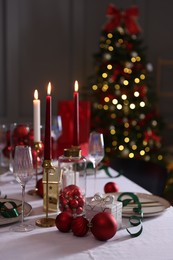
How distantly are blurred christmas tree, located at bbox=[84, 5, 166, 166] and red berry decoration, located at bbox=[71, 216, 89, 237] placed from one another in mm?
2884

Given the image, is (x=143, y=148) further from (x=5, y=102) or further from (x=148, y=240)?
(x=148, y=240)

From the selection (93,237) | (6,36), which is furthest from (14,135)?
(6,36)

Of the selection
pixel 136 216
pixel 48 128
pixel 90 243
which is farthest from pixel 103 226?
pixel 48 128

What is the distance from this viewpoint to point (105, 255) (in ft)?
3.91

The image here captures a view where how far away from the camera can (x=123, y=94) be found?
4.26m

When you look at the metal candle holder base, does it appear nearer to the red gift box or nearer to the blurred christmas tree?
the red gift box

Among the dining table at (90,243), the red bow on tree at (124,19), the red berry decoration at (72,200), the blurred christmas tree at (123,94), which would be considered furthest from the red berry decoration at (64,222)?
the red bow on tree at (124,19)

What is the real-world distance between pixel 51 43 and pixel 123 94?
3.15ft

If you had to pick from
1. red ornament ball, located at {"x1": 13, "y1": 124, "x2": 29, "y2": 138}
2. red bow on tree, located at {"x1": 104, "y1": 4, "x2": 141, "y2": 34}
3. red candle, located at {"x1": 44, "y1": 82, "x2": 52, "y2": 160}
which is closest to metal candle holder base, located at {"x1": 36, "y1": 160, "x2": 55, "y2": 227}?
red candle, located at {"x1": 44, "y1": 82, "x2": 52, "y2": 160}

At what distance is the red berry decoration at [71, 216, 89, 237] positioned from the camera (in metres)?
1.31

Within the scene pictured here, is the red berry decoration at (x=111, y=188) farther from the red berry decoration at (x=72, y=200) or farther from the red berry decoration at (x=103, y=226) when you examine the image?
the red berry decoration at (x=103, y=226)

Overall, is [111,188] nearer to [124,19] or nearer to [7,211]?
[7,211]

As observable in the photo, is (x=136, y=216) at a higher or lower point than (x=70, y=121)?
lower

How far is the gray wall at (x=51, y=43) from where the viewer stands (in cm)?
448
